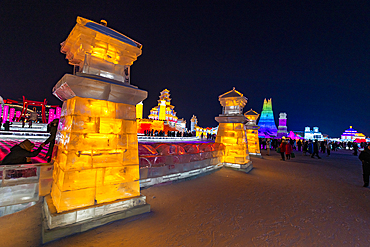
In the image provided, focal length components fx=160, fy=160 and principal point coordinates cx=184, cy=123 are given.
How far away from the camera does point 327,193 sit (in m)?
4.23

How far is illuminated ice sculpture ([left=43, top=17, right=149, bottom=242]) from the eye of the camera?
2.37 metres

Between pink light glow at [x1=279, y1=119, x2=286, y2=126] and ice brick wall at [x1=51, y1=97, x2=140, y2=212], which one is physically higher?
pink light glow at [x1=279, y1=119, x2=286, y2=126]

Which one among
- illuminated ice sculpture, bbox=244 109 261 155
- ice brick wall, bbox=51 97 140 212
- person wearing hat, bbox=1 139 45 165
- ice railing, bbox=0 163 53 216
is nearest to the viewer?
ice brick wall, bbox=51 97 140 212

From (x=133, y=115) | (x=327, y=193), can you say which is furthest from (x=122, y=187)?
(x=327, y=193)

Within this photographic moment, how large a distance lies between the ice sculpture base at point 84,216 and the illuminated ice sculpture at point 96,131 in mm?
13

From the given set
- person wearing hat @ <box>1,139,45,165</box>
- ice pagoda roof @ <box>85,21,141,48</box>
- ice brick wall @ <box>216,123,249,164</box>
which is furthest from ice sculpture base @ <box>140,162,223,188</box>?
ice pagoda roof @ <box>85,21,141,48</box>

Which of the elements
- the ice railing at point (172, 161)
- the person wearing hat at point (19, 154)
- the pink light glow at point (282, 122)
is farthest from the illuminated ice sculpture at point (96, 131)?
the pink light glow at point (282, 122)

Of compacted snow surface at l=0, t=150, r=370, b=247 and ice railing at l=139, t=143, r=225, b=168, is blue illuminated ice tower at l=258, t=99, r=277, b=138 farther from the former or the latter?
compacted snow surface at l=0, t=150, r=370, b=247

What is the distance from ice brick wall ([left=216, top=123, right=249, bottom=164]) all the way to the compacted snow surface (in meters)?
2.56

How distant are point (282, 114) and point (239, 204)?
214 ft

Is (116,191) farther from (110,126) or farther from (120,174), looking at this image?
(110,126)

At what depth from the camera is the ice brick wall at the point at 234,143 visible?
6820 millimetres

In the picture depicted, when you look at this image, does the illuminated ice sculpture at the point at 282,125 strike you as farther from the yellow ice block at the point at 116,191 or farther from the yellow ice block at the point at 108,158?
the yellow ice block at the point at 108,158

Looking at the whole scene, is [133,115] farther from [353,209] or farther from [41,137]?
[41,137]
